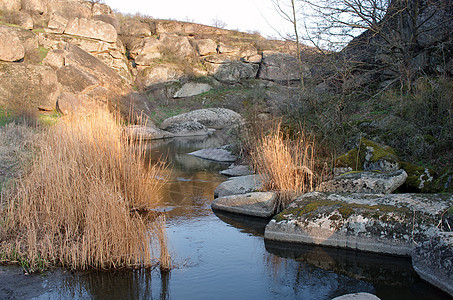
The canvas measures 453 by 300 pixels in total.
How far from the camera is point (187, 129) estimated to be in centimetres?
2144

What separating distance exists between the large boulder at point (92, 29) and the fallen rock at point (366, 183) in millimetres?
25008

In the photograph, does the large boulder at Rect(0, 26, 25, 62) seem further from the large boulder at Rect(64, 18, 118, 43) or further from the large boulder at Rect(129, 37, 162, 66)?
the large boulder at Rect(129, 37, 162, 66)

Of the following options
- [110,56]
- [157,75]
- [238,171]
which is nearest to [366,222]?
[238,171]

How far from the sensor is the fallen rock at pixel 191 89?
99.0ft

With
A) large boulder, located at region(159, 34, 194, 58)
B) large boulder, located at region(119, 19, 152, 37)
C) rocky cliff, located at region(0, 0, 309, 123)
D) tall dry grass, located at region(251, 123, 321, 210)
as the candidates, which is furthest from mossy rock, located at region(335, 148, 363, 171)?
large boulder, located at region(119, 19, 152, 37)

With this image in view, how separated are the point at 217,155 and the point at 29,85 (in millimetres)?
9907

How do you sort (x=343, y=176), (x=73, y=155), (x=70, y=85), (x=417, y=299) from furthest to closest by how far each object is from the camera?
(x=70, y=85) < (x=343, y=176) < (x=73, y=155) < (x=417, y=299)

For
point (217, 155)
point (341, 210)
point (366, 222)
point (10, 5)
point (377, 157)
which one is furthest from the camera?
point (10, 5)

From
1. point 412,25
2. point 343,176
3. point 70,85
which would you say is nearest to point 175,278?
point 343,176

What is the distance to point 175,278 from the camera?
4.16 m

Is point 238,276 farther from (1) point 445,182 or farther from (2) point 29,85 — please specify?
(2) point 29,85

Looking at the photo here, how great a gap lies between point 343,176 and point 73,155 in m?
4.62

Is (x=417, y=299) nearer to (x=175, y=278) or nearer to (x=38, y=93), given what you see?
(x=175, y=278)

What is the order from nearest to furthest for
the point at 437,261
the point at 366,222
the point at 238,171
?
1. the point at 437,261
2. the point at 366,222
3. the point at 238,171
